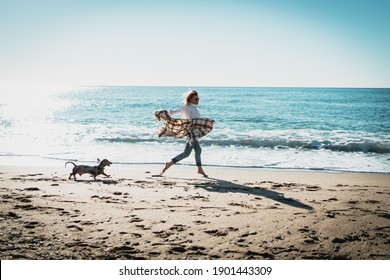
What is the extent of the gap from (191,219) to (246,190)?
199cm

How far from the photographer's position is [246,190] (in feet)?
18.4

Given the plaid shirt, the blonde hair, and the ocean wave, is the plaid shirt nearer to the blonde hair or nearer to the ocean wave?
the blonde hair

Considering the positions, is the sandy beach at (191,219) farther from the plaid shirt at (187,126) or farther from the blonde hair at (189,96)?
the blonde hair at (189,96)

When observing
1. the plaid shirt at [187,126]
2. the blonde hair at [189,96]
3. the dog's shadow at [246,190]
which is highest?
the blonde hair at [189,96]

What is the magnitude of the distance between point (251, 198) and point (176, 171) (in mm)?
3086

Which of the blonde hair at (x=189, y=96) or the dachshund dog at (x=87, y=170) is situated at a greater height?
the blonde hair at (x=189, y=96)

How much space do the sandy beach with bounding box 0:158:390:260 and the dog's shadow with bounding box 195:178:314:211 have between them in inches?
0.6

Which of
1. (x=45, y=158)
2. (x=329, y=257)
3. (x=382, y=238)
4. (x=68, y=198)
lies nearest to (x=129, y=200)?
(x=68, y=198)

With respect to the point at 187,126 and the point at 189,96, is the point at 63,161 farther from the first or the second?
the point at 189,96

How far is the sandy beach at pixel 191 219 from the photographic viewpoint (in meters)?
3.02

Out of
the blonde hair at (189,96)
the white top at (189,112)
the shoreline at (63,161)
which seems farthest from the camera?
the shoreline at (63,161)

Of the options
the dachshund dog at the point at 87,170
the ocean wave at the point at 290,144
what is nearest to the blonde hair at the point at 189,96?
the dachshund dog at the point at 87,170

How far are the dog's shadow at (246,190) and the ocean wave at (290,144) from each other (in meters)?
6.67

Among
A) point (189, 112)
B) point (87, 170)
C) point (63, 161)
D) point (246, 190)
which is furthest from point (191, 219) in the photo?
point (63, 161)
